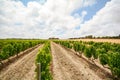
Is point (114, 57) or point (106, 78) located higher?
point (114, 57)

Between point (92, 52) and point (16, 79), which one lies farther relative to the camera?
point (92, 52)

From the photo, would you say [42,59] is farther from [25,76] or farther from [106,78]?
[106,78]

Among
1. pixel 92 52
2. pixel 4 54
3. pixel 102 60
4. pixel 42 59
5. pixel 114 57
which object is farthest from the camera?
pixel 92 52

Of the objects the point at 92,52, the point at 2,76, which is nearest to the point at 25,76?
the point at 2,76

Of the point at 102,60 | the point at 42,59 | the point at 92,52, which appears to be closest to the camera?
the point at 42,59

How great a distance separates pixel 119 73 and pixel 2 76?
10.5m

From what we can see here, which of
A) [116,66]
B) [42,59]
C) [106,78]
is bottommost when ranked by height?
[106,78]

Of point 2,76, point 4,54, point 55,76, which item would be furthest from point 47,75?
point 4,54

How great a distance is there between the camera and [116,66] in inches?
538

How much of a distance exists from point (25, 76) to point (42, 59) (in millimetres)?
2935

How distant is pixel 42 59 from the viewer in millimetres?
12883

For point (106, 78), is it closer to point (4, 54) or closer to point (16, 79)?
point (16, 79)

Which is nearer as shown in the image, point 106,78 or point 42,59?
point 42,59

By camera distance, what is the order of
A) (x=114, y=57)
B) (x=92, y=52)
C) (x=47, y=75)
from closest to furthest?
(x=47, y=75) < (x=114, y=57) < (x=92, y=52)
